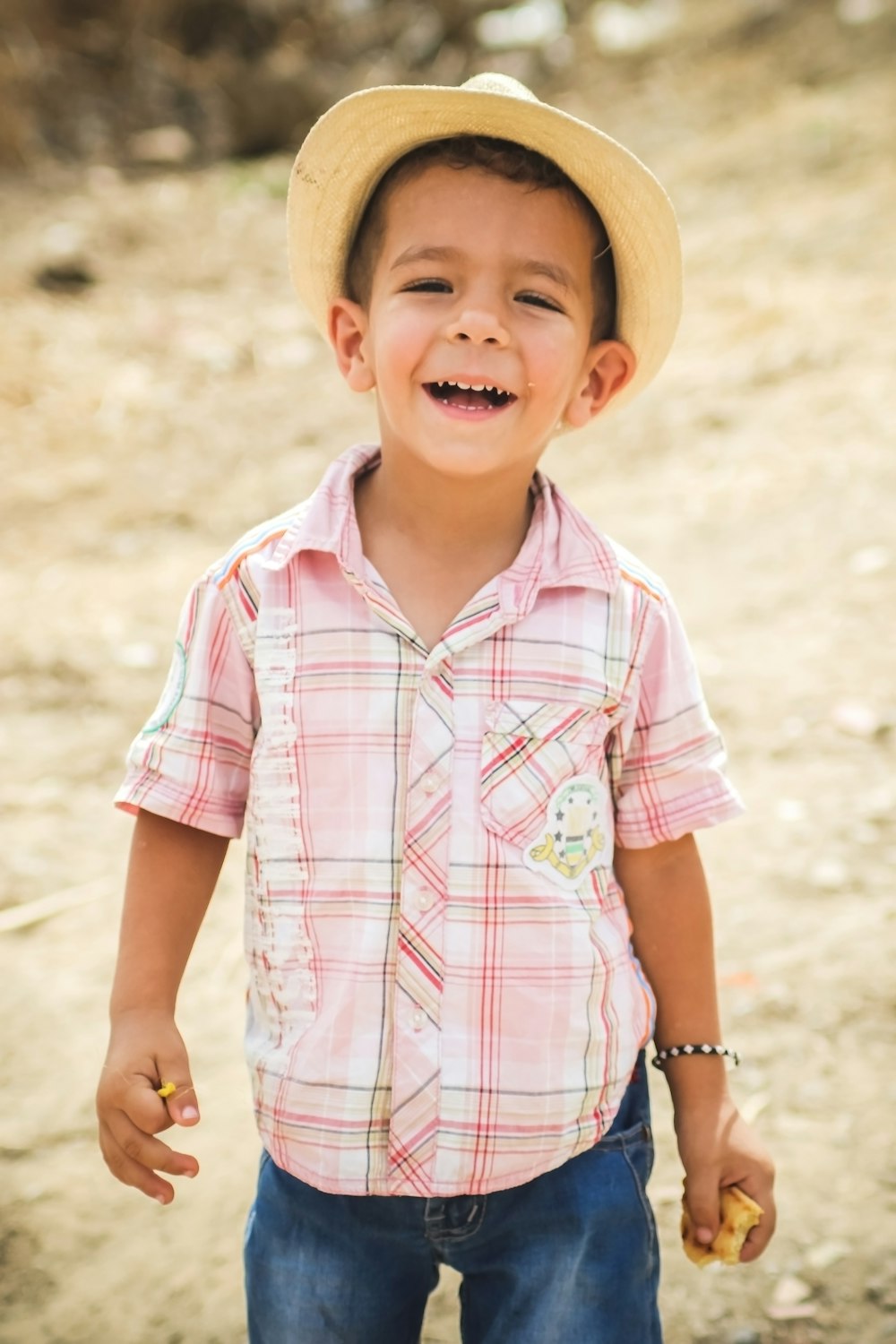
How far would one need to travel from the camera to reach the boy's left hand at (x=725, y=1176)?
A: 1594 millimetres

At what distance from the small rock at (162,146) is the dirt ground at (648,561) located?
0.40 meters

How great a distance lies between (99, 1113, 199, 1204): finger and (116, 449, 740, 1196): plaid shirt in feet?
0.39

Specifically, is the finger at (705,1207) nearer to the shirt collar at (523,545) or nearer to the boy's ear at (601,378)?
the shirt collar at (523,545)

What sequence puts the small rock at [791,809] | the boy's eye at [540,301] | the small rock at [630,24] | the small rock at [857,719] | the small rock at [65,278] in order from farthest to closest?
the small rock at [630,24] → the small rock at [65,278] → the small rock at [857,719] → the small rock at [791,809] → the boy's eye at [540,301]

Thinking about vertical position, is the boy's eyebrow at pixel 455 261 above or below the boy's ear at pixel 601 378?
above

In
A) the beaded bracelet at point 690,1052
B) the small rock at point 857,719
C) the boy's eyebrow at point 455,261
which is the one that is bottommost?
the beaded bracelet at point 690,1052

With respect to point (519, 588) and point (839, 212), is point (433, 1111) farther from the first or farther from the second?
point (839, 212)

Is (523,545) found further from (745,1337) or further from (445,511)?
(745,1337)

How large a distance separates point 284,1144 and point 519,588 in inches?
26.0

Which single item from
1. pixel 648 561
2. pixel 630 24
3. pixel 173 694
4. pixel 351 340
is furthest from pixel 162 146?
pixel 173 694

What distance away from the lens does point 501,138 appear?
153 centimetres

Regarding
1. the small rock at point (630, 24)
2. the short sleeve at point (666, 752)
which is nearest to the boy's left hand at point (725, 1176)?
the short sleeve at point (666, 752)

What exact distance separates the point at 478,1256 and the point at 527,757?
57 cm

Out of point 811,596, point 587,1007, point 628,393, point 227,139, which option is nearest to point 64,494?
point 811,596
